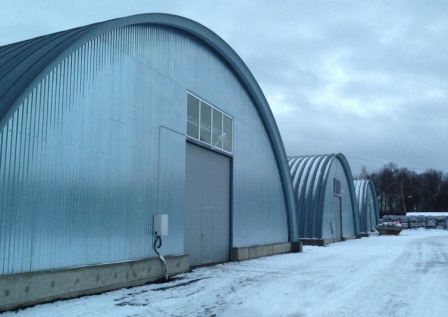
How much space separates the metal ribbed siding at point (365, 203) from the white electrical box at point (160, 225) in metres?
43.0

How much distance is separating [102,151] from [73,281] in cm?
334

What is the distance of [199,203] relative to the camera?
56.3 feet

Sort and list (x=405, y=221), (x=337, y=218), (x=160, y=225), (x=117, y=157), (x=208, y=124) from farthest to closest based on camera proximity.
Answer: (x=405, y=221)
(x=337, y=218)
(x=208, y=124)
(x=160, y=225)
(x=117, y=157)

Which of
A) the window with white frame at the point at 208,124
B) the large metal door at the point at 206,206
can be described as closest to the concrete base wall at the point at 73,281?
the large metal door at the point at 206,206

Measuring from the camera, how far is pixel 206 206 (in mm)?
17641

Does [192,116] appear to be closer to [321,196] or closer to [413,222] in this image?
[321,196]

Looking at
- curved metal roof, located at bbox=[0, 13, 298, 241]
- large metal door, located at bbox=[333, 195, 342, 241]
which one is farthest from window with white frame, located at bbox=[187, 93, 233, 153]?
large metal door, located at bbox=[333, 195, 342, 241]

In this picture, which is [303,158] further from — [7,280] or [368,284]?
[7,280]

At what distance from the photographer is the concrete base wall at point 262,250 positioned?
771 inches

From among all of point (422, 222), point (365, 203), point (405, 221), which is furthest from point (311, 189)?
point (422, 222)

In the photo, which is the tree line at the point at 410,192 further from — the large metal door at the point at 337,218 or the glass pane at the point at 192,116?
the glass pane at the point at 192,116

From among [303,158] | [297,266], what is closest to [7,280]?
[297,266]

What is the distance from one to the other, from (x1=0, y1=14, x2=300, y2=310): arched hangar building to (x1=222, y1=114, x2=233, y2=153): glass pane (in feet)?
0.29

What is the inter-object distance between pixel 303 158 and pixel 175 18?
24.9m
